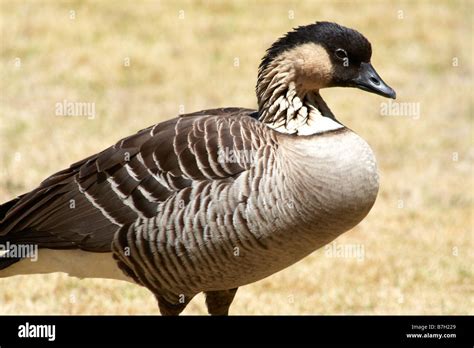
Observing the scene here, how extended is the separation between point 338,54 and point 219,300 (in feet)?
6.05

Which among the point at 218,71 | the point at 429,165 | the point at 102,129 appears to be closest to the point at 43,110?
the point at 102,129

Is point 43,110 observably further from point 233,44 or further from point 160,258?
point 160,258

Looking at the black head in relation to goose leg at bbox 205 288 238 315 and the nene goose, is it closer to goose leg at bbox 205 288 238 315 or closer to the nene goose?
the nene goose

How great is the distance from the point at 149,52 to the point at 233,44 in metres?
1.55

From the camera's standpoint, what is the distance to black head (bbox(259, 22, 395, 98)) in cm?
594

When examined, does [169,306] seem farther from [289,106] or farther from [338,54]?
[338,54]

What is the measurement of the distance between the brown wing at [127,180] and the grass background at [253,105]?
1193 mm

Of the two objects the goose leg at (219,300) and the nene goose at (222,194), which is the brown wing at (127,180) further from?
the goose leg at (219,300)

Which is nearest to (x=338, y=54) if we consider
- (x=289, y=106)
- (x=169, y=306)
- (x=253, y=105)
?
(x=289, y=106)

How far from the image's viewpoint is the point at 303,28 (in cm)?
603

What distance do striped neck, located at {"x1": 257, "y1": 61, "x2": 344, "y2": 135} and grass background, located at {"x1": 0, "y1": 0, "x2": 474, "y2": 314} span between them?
2.01 m

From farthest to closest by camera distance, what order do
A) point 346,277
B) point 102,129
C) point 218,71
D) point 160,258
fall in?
point 218,71, point 102,129, point 346,277, point 160,258

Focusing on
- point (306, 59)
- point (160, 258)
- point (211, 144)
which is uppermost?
point (306, 59)

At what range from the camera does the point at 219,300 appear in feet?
20.9
